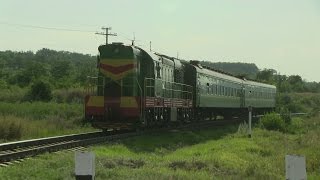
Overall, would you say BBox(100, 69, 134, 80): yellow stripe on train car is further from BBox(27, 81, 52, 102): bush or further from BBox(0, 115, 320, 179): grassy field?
BBox(27, 81, 52, 102): bush

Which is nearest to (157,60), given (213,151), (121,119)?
(121,119)

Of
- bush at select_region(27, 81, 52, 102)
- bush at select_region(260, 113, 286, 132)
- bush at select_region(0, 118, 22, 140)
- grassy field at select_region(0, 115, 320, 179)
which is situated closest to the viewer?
grassy field at select_region(0, 115, 320, 179)

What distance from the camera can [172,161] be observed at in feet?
44.9

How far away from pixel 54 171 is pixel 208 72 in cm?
2432

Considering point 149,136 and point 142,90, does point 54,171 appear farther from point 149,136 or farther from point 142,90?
point 142,90

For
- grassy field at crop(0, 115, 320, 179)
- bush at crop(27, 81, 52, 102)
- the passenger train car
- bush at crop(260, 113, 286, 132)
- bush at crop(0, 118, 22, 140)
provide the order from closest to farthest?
grassy field at crop(0, 115, 320, 179) → bush at crop(0, 118, 22, 140) → the passenger train car → bush at crop(260, 113, 286, 132) → bush at crop(27, 81, 52, 102)

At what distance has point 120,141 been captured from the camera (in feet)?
62.0

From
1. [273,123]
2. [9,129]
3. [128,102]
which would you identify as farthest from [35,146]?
[273,123]

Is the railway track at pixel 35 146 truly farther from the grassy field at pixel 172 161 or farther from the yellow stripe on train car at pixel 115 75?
the yellow stripe on train car at pixel 115 75

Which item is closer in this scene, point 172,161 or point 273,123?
point 172,161

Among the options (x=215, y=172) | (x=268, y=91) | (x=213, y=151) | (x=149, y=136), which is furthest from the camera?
(x=268, y=91)

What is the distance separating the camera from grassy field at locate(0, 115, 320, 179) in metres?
11.1

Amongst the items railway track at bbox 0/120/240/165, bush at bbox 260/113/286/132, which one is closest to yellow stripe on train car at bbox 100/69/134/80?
railway track at bbox 0/120/240/165

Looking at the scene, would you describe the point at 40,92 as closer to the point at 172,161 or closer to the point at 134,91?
the point at 134,91
